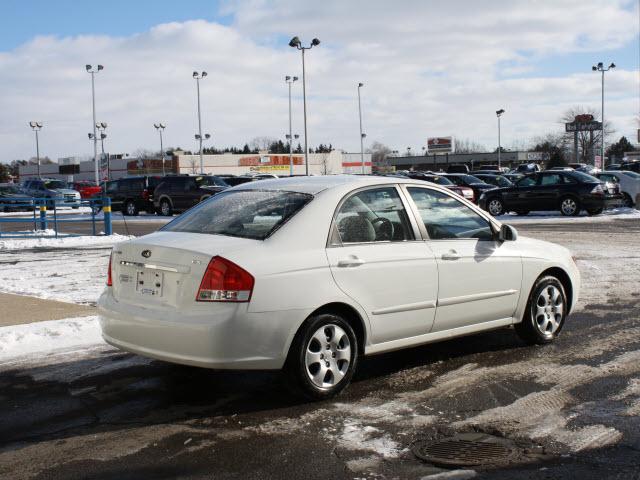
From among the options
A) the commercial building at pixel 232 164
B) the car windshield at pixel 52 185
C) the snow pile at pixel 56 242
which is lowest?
the snow pile at pixel 56 242

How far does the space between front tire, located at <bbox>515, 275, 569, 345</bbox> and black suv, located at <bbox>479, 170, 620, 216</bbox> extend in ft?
64.5

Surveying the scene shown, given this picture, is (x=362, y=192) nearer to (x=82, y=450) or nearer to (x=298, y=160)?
(x=82, y=450)

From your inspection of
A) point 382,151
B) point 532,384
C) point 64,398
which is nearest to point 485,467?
point 532,384

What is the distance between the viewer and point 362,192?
20.1 feet

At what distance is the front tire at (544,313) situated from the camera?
715cm

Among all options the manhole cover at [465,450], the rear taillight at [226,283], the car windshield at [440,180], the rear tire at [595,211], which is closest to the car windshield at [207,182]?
the car windshield at [440,180]

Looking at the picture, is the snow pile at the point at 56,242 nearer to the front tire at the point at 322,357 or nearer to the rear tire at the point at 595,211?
the front tire at the point at 322,357

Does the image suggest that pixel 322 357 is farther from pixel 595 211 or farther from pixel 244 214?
pixel 595 211

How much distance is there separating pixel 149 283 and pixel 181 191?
26.0m

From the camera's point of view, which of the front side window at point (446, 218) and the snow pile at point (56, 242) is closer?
the front side window at point (446, 218)

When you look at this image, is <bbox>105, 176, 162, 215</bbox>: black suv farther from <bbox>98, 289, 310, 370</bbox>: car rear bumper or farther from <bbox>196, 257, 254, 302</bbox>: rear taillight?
<bbox>196, 257, 254, 302</bbox>: rear taillight

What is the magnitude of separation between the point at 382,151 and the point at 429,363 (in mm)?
181966

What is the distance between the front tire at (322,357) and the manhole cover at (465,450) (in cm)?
103

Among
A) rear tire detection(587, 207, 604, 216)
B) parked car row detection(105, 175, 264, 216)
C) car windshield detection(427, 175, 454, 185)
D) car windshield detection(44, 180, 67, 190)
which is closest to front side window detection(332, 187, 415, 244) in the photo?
rear tire detection(587, 207, 604, 216)
